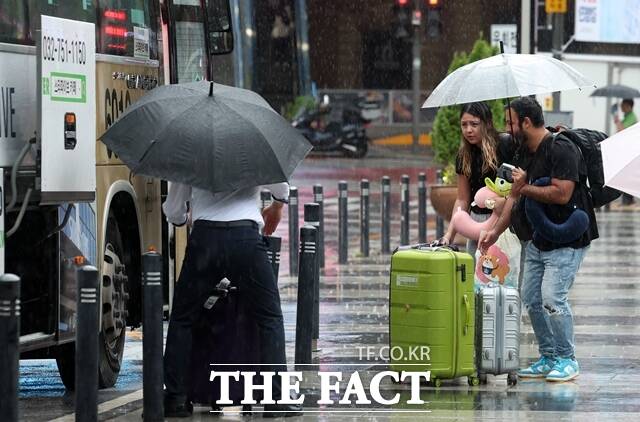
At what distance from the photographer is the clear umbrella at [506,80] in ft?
34.3

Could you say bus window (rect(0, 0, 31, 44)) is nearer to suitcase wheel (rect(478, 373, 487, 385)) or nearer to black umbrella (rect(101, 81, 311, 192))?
black umbrella (rect(101, 81, 311, 192))

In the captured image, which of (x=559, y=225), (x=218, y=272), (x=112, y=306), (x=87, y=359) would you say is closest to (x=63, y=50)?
(x=218, y=272)

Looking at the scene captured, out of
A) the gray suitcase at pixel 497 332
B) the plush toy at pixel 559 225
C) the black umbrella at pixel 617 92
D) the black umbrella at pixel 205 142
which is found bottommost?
the gray suitcase at pixel 497 332

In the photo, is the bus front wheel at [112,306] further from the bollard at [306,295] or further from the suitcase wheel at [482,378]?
the suitcase wheel at [482,378]

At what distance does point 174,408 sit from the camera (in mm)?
8773

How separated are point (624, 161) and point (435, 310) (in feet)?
5.25

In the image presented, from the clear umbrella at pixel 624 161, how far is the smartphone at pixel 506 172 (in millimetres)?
932

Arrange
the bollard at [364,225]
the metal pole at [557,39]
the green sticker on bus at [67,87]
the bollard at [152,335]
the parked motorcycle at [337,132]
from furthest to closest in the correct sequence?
the parked motorcycle at [337,132]
the metal pole at [557,39]
the bollard at [364,225]
the green sticker on bus at [67,87]
the bollard at [152,335]

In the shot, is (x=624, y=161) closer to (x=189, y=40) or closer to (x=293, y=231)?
(x=189, y=40)

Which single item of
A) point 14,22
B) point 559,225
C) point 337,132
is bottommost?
point 559,225

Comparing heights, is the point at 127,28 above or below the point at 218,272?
above

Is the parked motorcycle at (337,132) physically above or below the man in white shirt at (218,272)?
above

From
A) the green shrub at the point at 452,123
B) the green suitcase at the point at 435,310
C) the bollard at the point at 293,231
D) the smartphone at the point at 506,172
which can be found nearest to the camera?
the green suitcase at the point at 435,310

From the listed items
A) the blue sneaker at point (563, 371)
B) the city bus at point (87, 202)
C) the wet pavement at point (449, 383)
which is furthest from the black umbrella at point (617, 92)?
the blue sneaker at point (563, 371)
